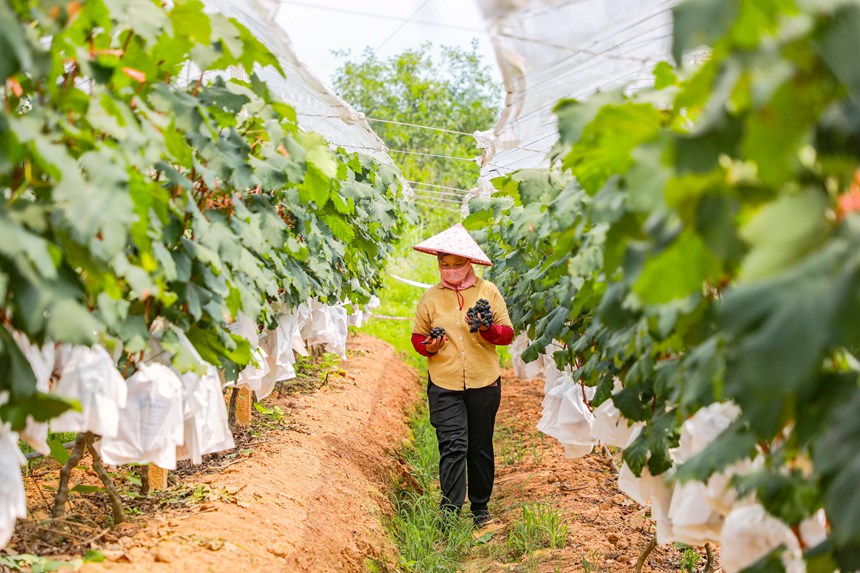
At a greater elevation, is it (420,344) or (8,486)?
(8,486)

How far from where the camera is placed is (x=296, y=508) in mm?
5121

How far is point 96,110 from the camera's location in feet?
8.22

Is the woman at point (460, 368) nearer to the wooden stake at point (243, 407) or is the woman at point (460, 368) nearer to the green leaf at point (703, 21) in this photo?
the wooden stake at point (243, 407)

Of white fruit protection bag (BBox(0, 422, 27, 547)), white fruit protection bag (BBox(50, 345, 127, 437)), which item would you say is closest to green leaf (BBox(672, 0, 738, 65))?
white fruit protection bag (BBox(0, 422, 27, 547))

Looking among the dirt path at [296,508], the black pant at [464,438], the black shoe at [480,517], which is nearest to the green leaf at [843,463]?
the dirt path at [296,508]

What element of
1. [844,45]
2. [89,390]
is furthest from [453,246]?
[844,45]

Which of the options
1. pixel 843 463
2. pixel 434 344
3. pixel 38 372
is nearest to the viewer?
pixel 843 463

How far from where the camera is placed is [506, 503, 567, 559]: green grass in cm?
545

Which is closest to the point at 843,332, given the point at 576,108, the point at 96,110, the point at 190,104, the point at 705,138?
the point at 705,138

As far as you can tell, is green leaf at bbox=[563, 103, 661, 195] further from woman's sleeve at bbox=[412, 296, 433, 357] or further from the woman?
woman's sleeve at bbox=[412, 296, 433, 357]

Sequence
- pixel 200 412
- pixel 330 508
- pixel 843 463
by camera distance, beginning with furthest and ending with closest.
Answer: pixel 330 508 → pixel 200 412 → pixel 843 463

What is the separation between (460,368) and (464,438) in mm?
429

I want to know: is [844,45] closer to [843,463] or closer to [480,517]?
[843,463]

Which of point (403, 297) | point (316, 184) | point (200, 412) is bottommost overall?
point (403, 297)
